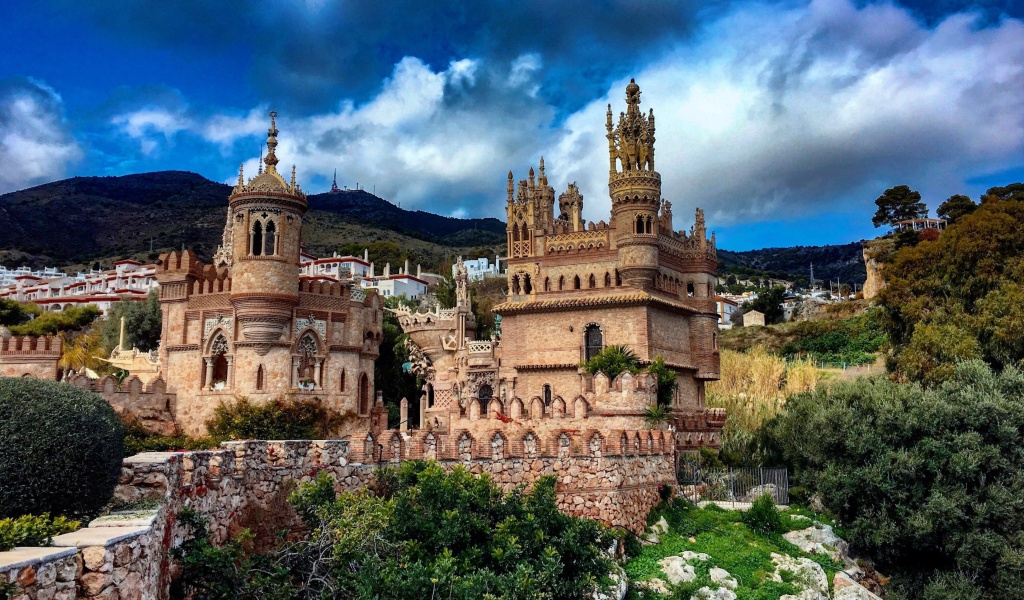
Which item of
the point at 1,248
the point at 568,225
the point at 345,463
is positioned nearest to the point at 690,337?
the point at 568,225

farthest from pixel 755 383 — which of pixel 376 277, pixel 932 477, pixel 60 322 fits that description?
pixel 376 277

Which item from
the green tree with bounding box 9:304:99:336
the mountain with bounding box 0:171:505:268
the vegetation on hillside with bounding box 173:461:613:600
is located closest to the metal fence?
the vegetation on hillside with bounding box 173:461:613:600

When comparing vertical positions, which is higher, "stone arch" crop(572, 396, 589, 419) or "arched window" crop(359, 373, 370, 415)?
"arched window" crop(359, 373, 370, 415)

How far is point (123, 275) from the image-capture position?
84750mm

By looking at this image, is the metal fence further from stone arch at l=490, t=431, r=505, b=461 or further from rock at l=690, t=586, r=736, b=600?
stone arch at l=490, t=431, r=505, b=461

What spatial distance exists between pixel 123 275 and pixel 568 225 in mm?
64986

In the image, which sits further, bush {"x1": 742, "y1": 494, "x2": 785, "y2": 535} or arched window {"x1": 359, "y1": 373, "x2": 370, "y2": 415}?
arched window {"x1": 359, "y1": 373, "x2": 370, "y2": 415}

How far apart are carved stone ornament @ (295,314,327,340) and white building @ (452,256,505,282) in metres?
64.0

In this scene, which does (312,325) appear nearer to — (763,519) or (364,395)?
(364,395)

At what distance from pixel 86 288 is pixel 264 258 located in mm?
67878

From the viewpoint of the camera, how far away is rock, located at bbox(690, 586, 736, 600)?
17.6 meters

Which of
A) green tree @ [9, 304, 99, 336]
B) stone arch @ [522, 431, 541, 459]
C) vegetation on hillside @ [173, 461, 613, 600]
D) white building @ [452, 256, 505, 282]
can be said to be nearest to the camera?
vegetation on hillside @ [173, 461, 613, 600]

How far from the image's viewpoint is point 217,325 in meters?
30.7

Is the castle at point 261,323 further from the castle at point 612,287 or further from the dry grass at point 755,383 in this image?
the dry grass at point 755,383
